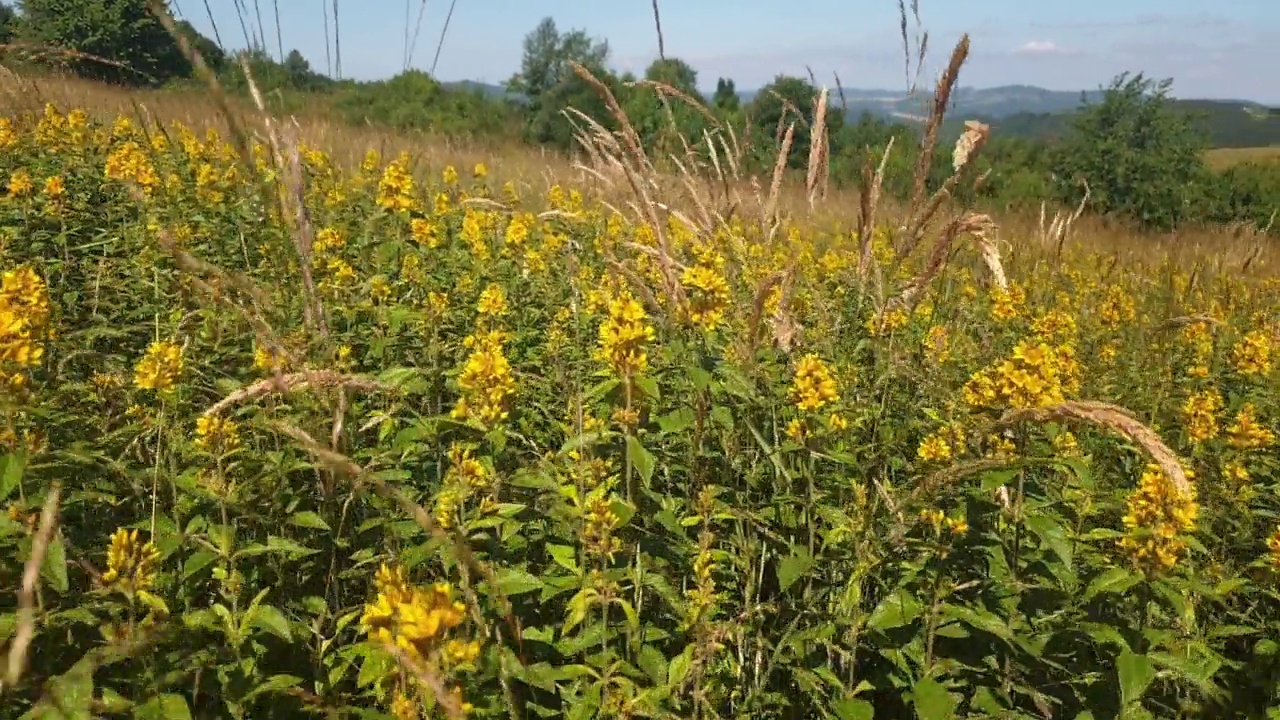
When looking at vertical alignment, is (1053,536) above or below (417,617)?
below

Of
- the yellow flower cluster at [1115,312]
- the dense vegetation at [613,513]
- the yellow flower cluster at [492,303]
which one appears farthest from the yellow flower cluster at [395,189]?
the yellow flower cluster at [1115,312]

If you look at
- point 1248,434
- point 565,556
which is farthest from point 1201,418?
point 565,556

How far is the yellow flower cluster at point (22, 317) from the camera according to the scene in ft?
5.39

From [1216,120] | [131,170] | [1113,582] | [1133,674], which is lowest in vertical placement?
[1133,674]

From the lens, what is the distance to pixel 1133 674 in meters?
1.52

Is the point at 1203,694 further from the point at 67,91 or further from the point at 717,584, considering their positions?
the point at 67,91

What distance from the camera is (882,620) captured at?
170 centimetres

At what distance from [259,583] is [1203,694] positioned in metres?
2.30

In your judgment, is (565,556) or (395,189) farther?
(395,189)

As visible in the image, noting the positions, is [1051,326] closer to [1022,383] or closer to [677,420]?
[1022,383]

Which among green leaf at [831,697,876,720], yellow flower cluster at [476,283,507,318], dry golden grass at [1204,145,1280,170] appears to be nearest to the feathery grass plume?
green leaf at [831,697,876,720]

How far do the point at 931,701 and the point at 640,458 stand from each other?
768 mm

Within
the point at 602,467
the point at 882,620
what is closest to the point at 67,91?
the point at 602,467

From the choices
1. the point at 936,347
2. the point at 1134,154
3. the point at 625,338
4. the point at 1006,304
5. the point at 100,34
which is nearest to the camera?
the point at 625,338
